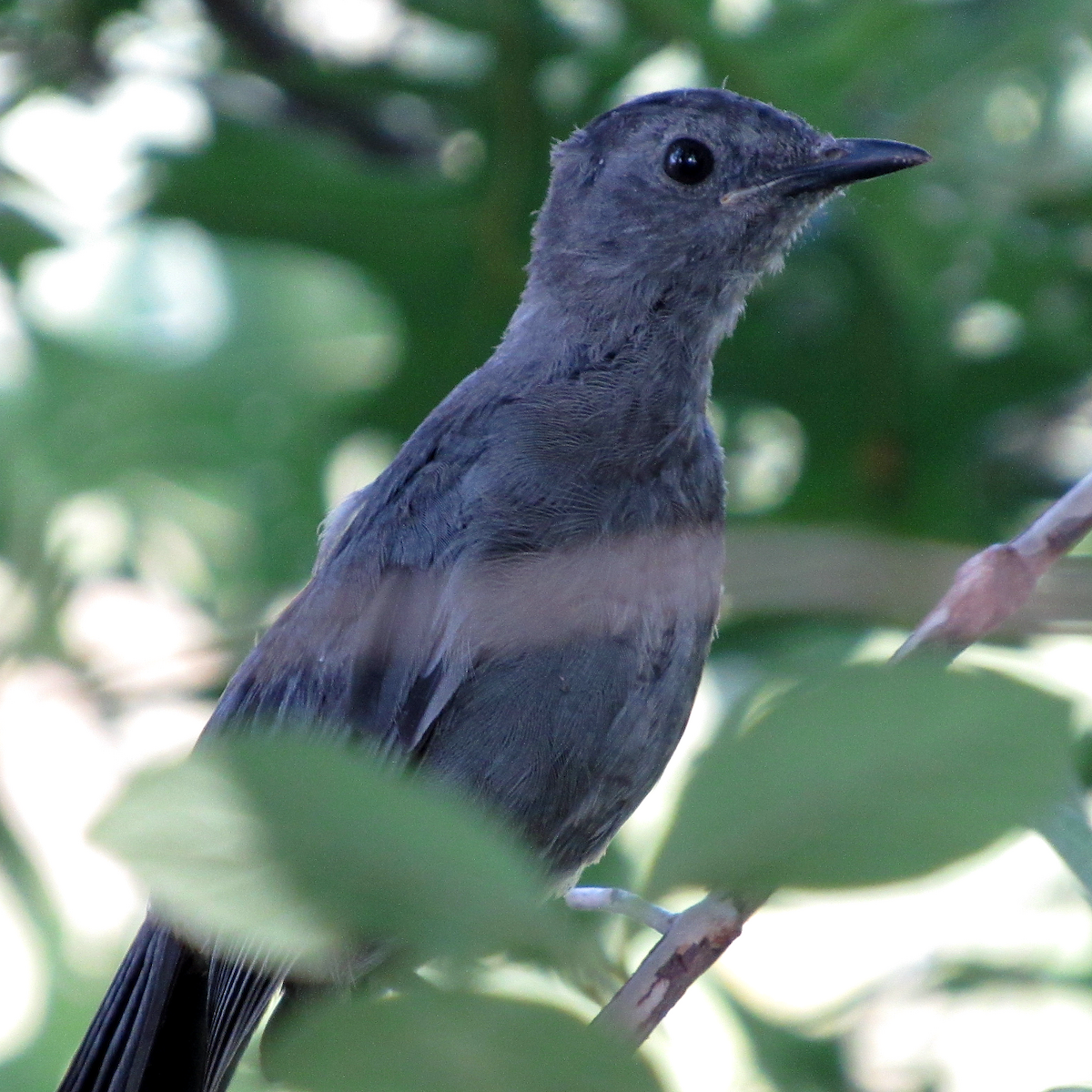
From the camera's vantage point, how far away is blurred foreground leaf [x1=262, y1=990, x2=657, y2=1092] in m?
0.58

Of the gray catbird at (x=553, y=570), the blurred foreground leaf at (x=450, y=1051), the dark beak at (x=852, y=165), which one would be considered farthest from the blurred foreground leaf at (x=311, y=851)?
the dark beak at (x=852, y=165)

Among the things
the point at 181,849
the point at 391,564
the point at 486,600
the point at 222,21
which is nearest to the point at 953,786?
the point at 181,849

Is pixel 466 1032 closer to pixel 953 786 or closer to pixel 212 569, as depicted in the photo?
pixel 953 786

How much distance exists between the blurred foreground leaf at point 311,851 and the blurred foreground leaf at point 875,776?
0.09 metres

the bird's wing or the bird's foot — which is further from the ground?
the bird's wing

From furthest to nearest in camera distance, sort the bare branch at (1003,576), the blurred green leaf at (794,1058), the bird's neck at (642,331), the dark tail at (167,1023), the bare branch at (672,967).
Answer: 1. the bird's neck at (642,331)
2. the dark tail at (167,1023)
3. the blurred green leaf at (794,1058)
4. the bare branch at (1003,576)
5. the bare branch at (672,967)

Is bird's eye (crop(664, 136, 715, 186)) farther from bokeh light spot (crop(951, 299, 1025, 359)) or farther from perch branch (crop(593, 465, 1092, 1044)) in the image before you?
perch branch (crop(593, 465, 1092, 1044))

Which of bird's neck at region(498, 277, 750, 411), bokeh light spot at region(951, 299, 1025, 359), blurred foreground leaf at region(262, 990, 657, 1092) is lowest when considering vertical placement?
blurred foreground leaf at region(262, 990, 657, 1092)

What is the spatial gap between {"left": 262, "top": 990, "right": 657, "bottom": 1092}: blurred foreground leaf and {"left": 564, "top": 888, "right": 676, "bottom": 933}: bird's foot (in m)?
0.09

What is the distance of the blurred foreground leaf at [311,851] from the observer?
1.85 ft

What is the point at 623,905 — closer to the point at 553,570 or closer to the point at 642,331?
the point at 553,570

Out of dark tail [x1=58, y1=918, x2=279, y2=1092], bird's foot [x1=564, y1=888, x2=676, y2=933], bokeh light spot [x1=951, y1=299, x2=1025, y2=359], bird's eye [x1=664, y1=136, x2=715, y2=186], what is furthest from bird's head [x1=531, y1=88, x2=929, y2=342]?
dark tail [x1=58, y1=918, x2=279, y2=1092]

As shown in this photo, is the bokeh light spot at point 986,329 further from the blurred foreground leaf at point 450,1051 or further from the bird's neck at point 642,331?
the blurred foreground leaf at point 450,1051

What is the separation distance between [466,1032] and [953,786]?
22cm
